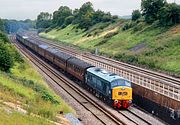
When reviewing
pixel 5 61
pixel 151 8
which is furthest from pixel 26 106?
pixel 151 8

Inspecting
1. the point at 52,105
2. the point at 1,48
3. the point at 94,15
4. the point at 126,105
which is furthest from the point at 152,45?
the point at 94,15

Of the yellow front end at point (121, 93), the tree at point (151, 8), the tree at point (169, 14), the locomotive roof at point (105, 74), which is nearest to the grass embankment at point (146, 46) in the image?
the tree at point (169, 14)

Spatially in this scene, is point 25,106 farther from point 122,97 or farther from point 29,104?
point 122,97

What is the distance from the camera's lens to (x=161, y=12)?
275ft

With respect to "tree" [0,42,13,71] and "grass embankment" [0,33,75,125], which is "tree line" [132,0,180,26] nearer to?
"tree" [0,42,13,71]

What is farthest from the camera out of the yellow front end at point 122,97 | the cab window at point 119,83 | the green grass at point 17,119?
the cab window at point 119,83

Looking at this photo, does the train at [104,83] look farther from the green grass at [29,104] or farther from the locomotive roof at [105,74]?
the green grass at [29,104]

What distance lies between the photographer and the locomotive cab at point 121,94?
34.8 metres

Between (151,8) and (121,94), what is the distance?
58.5 meters

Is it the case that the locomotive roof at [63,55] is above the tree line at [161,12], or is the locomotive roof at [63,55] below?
below

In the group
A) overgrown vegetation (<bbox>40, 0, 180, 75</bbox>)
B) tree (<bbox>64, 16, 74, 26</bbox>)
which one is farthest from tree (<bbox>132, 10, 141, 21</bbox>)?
tree (<bbox>64, 16, 74, 26</bbox>)

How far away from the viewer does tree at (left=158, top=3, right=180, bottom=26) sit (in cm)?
8026

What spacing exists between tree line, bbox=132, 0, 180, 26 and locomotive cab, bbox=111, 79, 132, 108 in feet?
157

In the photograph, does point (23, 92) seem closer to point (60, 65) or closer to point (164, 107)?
point (164, 107)
